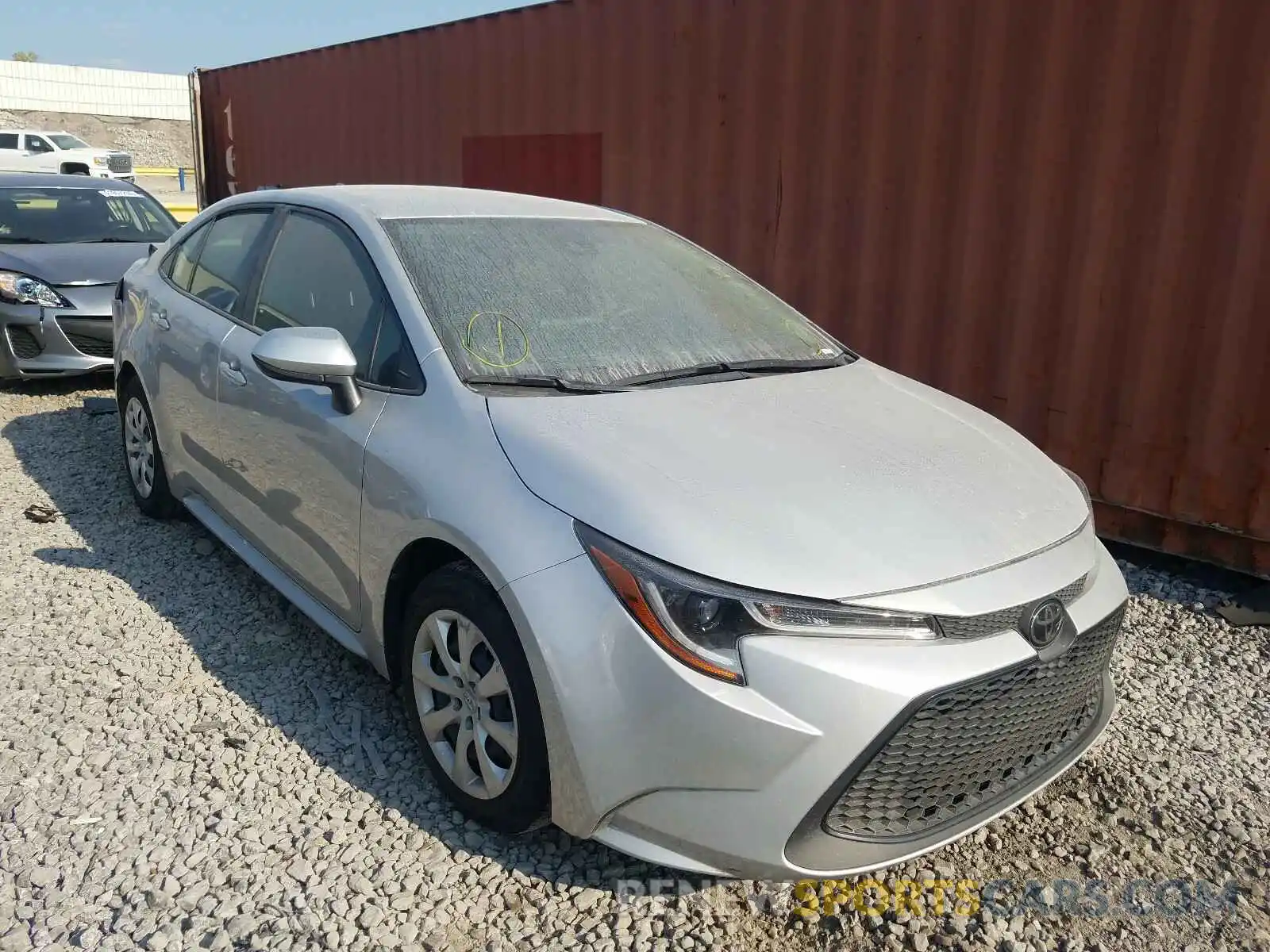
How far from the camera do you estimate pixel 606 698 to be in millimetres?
2102

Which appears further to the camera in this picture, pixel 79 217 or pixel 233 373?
pixel 79 217

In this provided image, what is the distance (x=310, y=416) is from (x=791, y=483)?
4.84 feet

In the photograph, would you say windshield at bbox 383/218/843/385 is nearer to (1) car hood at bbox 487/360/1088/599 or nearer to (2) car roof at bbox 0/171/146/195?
(1) car hood at bbox 487/360/1088/599

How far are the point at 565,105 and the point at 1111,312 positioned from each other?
4098 mm

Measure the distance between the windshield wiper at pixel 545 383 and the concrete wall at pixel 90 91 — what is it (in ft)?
145

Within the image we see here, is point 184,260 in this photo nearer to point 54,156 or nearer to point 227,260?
point 227,260

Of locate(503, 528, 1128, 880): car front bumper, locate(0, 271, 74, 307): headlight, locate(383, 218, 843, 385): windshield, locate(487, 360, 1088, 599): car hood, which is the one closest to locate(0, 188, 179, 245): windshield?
locate(0, 271, 74, 307): headlight

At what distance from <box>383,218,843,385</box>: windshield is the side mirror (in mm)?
265

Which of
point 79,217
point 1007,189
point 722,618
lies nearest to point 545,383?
point 722,618

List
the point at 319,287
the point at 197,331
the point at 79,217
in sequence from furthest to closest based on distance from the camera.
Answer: the point at 79,217, the point at 197,331, the point at 319,287

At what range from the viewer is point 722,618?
6.75 feet

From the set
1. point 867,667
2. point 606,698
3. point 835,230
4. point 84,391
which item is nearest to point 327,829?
point 606,698

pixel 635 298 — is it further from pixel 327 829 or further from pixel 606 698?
pixel 327 829

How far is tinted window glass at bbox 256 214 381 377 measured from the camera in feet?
9.84
